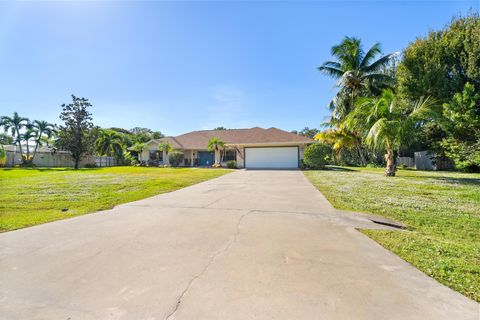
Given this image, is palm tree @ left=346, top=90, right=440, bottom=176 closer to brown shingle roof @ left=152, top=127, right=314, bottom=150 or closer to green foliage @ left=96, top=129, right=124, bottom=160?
brown shingle roof @ left=152, top=127, right=314, bottom=150

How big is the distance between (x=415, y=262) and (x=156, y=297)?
3.33m

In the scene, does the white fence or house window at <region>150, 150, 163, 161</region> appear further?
the white fence

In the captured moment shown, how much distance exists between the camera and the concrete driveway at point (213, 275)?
206 centimetres

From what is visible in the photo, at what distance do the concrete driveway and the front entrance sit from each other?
907 inches

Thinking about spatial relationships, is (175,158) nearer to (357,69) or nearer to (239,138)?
(239,138)

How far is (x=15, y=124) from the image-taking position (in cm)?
3184

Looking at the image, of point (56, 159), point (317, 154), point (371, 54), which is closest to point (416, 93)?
point (371, 54)

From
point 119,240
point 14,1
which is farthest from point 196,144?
point 119,240

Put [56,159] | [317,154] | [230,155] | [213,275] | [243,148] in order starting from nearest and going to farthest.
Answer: [213,275]
[317,154]
[243,148]
[230,155]
[56,159]

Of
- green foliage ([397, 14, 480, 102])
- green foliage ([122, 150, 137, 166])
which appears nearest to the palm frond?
green foliage ([397, 14, 480, 102])

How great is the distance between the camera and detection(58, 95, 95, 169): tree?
27375mm

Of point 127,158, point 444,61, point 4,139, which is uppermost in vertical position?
point 444,61

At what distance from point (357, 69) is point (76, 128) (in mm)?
32272

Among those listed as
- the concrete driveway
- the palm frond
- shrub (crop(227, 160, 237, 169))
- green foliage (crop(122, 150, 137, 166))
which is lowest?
the concrete driveway
